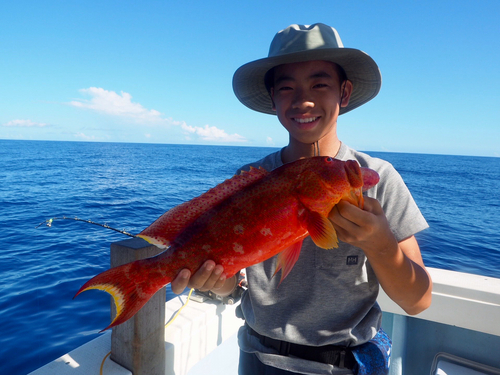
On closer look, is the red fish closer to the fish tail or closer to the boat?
the fish tail

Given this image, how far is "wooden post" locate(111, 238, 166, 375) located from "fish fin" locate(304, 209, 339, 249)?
152 cm

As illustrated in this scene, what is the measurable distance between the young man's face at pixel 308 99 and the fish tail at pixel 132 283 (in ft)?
4.29

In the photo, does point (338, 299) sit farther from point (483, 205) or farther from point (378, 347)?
point (483, 205)

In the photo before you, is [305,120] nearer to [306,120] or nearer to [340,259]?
[306,120]

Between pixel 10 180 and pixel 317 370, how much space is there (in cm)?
2923

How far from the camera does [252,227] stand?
5.64 ft

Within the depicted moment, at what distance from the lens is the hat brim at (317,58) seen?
6.54 feet

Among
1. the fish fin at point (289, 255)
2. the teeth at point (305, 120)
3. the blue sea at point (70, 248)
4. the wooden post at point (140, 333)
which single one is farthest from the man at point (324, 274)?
the blue sea at point (70, 248)

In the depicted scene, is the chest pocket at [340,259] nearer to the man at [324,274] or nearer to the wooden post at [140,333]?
the man at [324,274]

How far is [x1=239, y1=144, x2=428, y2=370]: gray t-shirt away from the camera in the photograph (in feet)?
6.12

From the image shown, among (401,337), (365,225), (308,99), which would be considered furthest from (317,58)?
(401,337)

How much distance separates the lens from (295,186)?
1.73 m

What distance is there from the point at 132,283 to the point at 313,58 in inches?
73.2

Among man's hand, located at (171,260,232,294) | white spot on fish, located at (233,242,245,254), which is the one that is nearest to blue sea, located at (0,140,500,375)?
man's hand, located at (171,260,232,294)
